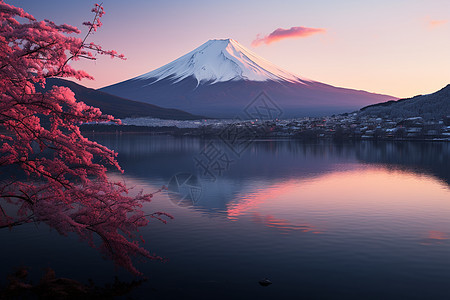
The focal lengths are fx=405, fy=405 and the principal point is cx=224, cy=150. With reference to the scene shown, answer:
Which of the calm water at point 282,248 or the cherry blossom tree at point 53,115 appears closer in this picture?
the cherry blossom tree at point 53,115

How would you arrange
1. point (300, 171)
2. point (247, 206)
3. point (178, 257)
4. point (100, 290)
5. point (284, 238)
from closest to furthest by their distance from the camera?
1. point (100, 290)
2. point (178, 257)
3. point (284, 238)
4. point (247, 206)
5. point (300, 171)

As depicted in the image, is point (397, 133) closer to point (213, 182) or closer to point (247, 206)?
point (213, 182)

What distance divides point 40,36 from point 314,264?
11.4m

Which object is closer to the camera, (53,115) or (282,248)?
(53,115)

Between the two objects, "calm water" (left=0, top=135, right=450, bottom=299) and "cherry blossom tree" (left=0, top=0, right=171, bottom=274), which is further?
"calm water" (left=0, top=135, right=450, bottom=299)

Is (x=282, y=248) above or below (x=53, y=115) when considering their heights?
below

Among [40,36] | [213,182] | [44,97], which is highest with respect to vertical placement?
[40,36]

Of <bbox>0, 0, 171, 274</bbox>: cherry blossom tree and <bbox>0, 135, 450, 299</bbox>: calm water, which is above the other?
<bbox>0, 0, 171, 274</bbox>: cherry blossom tree

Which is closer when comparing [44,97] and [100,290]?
[44,97]

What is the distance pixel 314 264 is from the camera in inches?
577

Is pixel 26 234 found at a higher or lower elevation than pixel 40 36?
lower

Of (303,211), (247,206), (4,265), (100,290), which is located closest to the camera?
(100,290)

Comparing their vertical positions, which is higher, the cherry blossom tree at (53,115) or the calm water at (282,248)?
the cherry blossom tree at (53,115)

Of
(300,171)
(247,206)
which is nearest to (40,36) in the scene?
(247,206)
